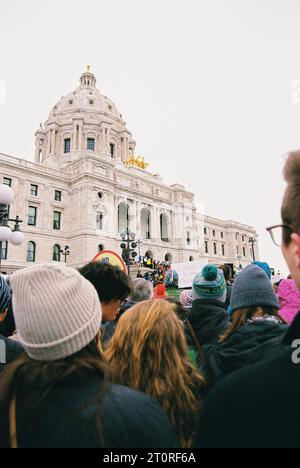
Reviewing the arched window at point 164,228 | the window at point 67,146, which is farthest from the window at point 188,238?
the window at point 67,146

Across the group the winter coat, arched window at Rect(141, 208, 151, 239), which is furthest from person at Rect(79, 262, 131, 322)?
arched window at Rect(141, 208, 151, 239)

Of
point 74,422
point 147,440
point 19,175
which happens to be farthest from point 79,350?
point 19,175

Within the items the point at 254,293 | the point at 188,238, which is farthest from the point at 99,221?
the point at 254,293

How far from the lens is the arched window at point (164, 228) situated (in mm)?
49438

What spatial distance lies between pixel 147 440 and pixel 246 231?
70.9 meters

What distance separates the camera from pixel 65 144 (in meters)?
54.2

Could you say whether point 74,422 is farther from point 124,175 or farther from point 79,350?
point 124,175

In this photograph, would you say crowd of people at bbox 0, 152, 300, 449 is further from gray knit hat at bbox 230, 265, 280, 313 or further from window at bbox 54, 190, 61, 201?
window at bbox 54, 190, 61, 201

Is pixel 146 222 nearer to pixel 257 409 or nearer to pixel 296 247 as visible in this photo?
pixel 296 247

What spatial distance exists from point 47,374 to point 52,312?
0.27m

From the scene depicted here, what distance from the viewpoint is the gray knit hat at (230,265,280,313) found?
102 inches

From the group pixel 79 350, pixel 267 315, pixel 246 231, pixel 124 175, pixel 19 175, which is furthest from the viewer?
pixel 246 231

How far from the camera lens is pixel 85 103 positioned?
57125mm

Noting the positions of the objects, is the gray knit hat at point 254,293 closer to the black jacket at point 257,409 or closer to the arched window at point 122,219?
the black jacket at point 257,409
